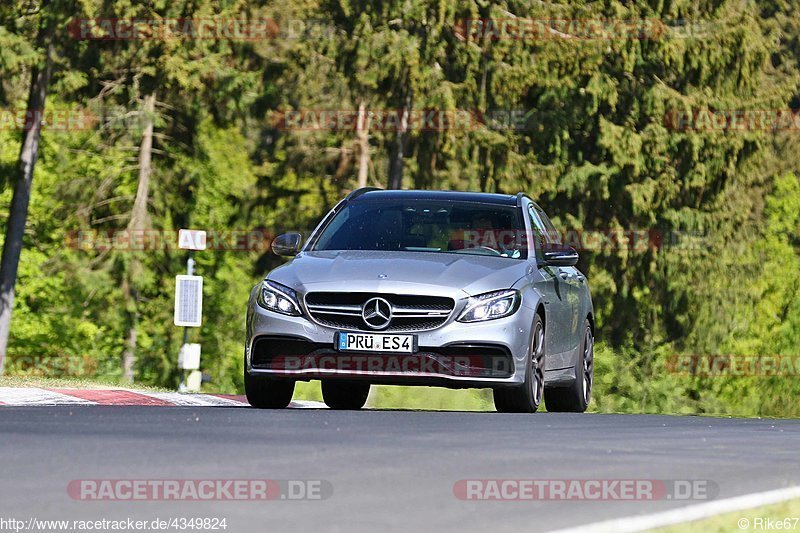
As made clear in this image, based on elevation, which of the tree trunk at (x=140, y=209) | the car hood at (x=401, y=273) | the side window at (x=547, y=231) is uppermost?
the side window at (x=547, y=231)

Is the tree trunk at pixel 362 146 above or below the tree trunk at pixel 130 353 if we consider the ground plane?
above

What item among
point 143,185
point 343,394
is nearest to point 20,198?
point 143,185

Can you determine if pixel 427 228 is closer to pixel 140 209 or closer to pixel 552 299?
pixel 552 299

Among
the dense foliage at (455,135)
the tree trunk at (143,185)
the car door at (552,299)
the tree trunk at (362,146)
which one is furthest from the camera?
the tree trunk at (143,185)

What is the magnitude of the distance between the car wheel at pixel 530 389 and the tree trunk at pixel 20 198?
2824 centimetres

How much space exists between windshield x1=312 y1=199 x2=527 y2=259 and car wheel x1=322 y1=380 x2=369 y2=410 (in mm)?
2274

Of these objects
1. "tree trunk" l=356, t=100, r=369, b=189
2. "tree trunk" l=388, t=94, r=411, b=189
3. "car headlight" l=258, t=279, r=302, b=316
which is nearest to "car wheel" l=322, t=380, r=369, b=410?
"car headlight" l=258, t=279, r=302, b=316

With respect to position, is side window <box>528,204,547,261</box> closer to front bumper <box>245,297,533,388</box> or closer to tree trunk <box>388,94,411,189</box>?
front bumper <box>245,297,533,388</box>

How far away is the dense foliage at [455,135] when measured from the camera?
1747 inches

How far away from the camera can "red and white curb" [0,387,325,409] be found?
1630 cm

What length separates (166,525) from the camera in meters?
7.01

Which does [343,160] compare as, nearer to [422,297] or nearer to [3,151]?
[3,151]

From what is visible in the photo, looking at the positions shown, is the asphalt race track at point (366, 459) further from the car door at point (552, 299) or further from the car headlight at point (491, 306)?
the car door at point (552, 299)

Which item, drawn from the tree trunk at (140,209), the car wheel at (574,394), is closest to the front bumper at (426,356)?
the car wheel at (574,394)
